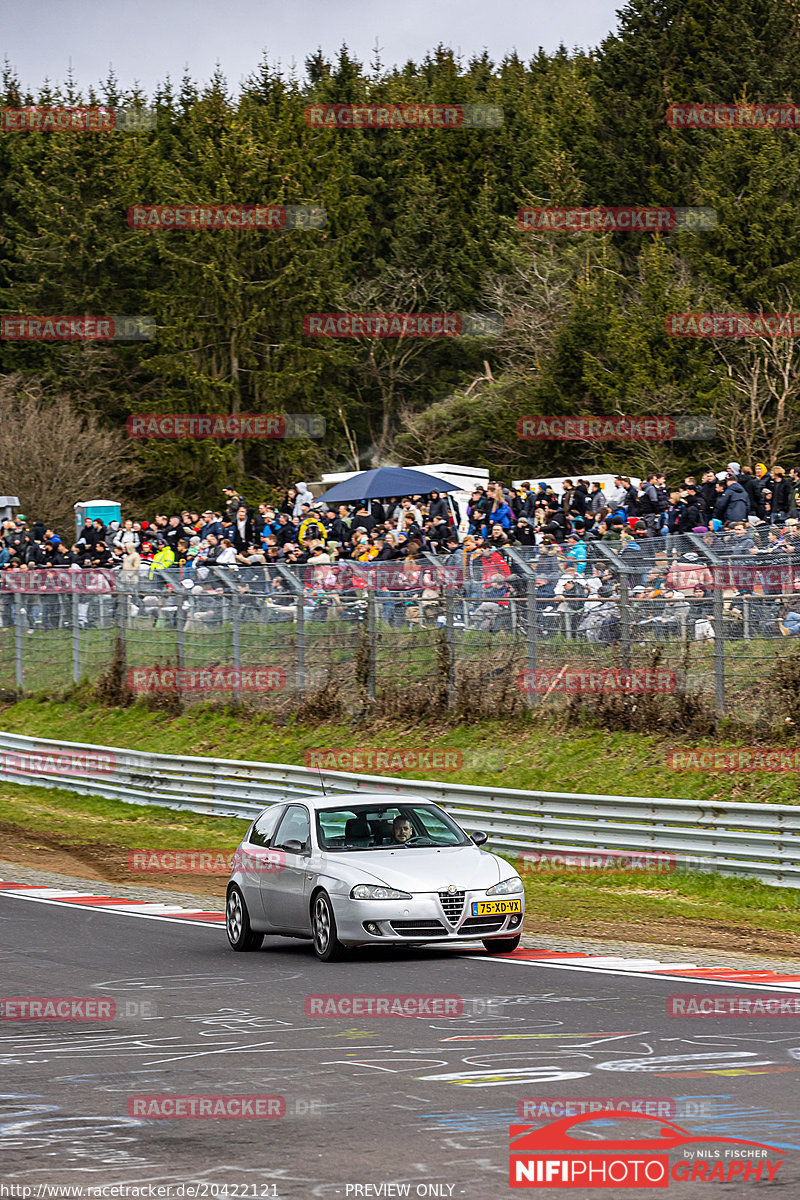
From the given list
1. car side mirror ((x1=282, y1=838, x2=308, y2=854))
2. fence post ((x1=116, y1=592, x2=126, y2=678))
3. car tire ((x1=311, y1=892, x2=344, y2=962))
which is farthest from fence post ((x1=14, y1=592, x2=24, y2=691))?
car tire ((x1=311, y1=892, x2=344, y2=962))

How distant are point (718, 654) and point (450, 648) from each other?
555cm

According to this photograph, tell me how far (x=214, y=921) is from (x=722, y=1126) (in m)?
10.0

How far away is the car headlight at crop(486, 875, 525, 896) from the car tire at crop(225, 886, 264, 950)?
243 cm

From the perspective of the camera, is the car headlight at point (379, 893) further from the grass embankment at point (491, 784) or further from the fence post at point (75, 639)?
the fence post at point (75, 639)

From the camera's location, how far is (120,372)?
226 feet

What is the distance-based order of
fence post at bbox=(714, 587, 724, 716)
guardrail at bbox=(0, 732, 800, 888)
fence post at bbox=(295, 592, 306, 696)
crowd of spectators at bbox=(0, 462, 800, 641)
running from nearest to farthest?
guardrail at bbox=(0, 732, 800, 888), fence post at bbox=(714, 587, 724, 716), crowd of spectators at bbox=(0, 462, 800, 641), fence post at bbox=(295, 592, 306, 696)

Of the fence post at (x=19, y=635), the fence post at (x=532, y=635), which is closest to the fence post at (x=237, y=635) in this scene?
the fence post at (x=532, y=635)

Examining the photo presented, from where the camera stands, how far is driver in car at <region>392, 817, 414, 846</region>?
13477 millimetres

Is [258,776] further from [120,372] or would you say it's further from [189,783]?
[120,372]

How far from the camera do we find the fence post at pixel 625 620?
2103cm

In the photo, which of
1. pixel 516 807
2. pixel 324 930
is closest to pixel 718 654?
pixel 516 807

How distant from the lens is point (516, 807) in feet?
65.5

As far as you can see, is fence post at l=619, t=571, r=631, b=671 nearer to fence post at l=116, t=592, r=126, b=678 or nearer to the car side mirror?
the car side mirror

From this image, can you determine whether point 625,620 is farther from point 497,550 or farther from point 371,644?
point 371,644
